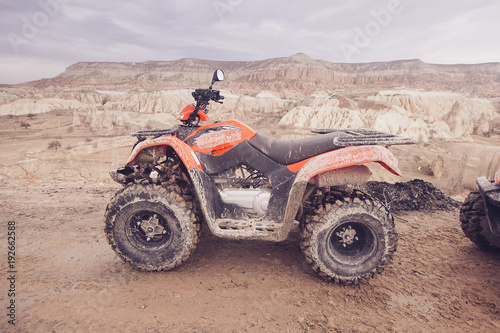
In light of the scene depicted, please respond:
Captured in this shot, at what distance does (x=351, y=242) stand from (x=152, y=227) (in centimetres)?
213

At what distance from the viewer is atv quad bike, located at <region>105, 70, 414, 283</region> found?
9.57 ft

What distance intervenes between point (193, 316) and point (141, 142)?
194 cm

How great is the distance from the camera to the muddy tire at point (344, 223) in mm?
2902

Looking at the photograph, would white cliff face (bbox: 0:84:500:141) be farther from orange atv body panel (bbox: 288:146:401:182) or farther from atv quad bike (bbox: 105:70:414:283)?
orange atv body panel (bbox: 288:146:401:182)

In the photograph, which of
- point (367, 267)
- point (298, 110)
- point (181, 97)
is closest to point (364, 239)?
point (367, 267)

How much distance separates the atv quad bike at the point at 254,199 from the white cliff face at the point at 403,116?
75.1 ft

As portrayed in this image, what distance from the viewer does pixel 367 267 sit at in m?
2.97

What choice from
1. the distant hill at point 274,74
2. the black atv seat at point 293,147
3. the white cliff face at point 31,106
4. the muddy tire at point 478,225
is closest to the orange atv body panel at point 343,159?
the black atv seat at point 293,147

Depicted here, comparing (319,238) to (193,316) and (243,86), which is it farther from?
(243,86)

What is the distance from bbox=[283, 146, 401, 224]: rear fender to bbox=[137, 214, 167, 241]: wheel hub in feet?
4.46

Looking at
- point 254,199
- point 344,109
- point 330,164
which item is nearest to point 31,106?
point 344,109

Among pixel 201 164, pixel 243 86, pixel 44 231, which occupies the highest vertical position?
pixel 243 86

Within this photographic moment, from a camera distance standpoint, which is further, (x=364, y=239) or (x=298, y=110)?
(x=298, y=110)

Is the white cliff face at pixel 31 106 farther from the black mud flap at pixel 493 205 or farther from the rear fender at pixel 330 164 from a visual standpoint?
the black mud flap at pixel 493 205
